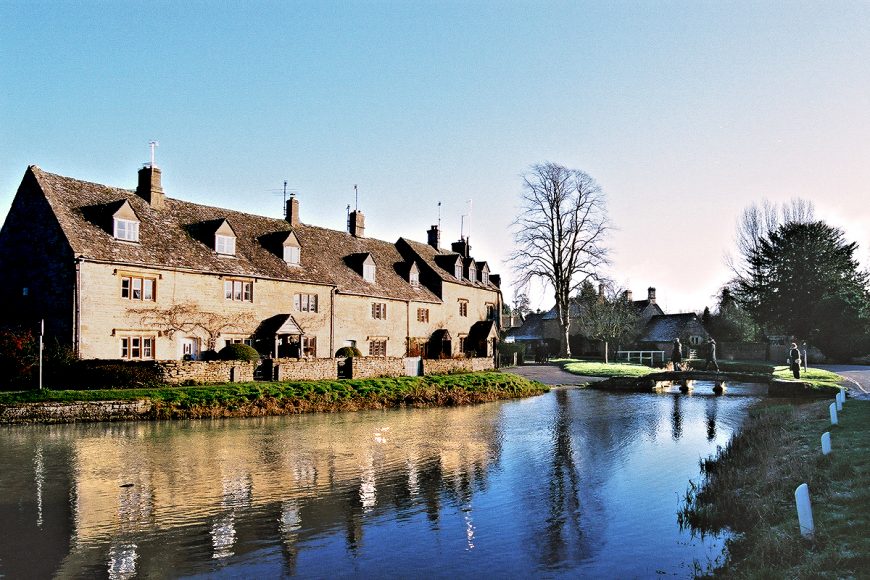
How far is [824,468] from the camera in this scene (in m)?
12.5

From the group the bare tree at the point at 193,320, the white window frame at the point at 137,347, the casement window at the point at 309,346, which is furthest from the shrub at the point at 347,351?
the white window frame at the point at 137,347

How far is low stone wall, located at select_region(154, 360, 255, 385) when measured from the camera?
26.2 m

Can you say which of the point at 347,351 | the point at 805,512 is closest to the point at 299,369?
the point at 347,351

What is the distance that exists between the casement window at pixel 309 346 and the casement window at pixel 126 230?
10.8 metres

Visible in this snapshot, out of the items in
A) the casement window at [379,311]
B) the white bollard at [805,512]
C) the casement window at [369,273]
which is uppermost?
the casement window at [369,273]

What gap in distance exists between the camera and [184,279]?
106 feet

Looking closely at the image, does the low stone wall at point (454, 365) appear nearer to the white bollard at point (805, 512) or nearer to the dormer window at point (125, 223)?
the dormer window at point (125, 223)

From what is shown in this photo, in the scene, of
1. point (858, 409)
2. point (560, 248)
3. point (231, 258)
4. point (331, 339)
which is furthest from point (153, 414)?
point (560, 248)

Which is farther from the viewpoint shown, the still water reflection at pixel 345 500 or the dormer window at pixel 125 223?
the dormer window at pixel 125 223

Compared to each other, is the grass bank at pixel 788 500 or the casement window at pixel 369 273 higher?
the casement window at pixel 369 273

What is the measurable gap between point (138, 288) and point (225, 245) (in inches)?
238

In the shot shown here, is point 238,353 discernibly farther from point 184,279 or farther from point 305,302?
point 305,302

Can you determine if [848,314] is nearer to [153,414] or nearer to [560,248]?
[560,248]

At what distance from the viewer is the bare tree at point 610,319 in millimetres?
61969
